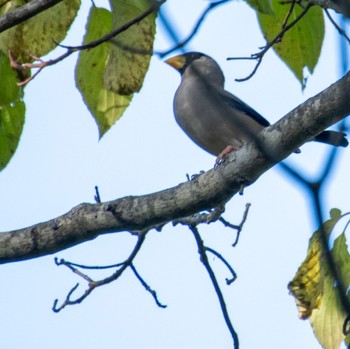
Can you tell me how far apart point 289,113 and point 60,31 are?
0.87 metres

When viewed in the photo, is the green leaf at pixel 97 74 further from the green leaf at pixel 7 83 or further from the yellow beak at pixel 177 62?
the yellow beak at pixel 177 62

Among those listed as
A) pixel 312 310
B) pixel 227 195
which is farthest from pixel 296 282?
pixel 227 195

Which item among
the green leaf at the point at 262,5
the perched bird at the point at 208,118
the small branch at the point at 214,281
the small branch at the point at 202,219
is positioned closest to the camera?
the green leaf at the point at 262,5

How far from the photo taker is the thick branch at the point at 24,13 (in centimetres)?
326

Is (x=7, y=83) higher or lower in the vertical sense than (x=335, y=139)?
higher

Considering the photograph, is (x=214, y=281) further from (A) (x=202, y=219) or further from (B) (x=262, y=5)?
(B) (x=262, y=5)

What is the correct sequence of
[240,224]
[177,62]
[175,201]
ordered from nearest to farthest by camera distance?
[175,201] → [240,224] → [177,62]

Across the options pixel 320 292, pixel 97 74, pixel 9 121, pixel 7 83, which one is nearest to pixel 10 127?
pixel 9 121

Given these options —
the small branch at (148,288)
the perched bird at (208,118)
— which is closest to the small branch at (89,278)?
the small branch at (148,288)

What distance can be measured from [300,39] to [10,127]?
1.19 m

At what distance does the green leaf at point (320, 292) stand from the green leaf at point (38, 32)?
120 centimetres

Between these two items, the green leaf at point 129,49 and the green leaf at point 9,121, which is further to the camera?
the green leaf at point 9,121

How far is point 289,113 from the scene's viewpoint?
3.13 m

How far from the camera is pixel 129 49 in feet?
10.2
